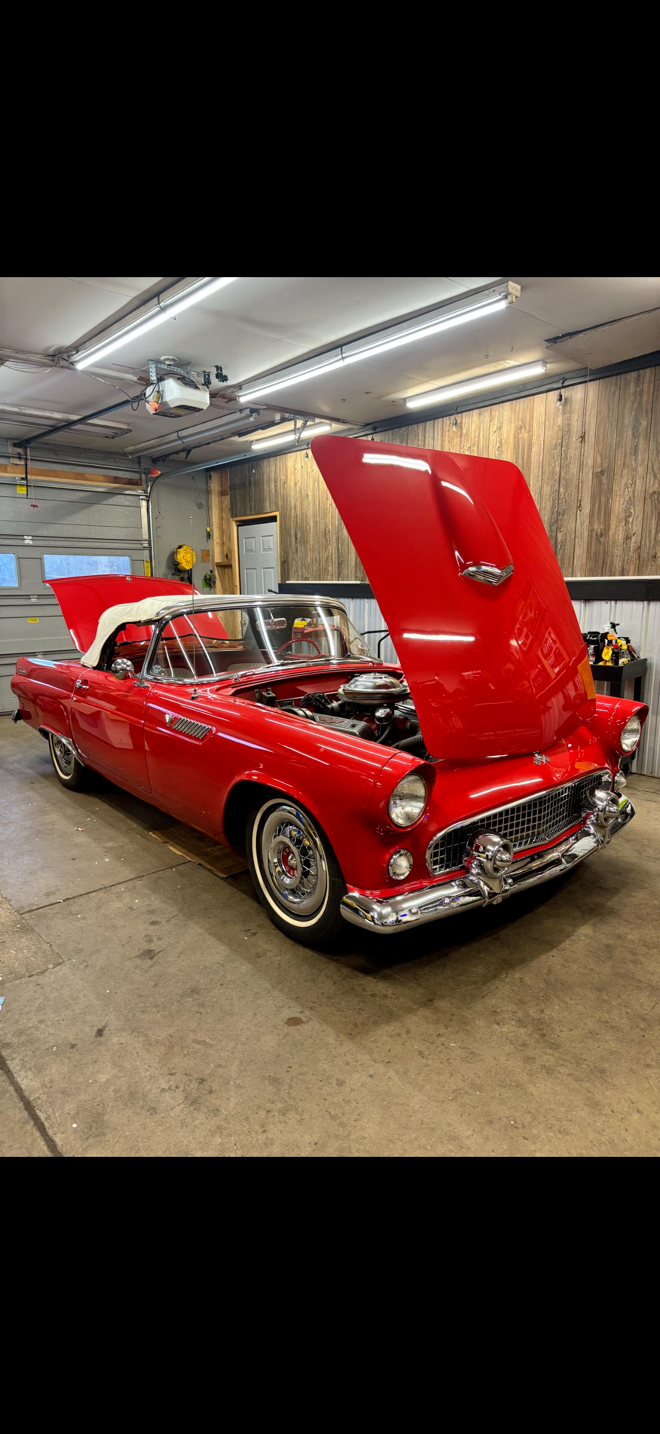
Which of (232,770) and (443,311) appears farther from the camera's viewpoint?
(443,311)

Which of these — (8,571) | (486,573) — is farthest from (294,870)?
Answer: (8,571)

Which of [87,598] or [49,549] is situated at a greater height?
[49,549]

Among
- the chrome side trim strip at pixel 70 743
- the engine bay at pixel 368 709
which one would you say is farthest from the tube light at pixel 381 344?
the chrome side trim strip at pixel 70 743

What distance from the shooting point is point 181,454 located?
937 cm

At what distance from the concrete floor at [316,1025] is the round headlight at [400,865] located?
50cm

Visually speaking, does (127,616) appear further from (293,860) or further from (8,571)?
(8,571)

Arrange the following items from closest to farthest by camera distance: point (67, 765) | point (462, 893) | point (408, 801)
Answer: point (408, 801) < point (462, 893) < point (67, 765)

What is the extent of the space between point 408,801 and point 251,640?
186 cm

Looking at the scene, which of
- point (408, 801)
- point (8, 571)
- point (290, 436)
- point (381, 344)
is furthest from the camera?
point (8, 571)

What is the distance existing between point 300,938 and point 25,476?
26.3 feet

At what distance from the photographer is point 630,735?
318 cm
